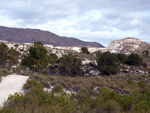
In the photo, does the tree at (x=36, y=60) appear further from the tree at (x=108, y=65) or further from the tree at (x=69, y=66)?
the tree at (x=108, y=65)

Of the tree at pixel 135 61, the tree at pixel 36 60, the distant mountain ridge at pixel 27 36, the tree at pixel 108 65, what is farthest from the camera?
the distant mountain ridge at pixel 27 36

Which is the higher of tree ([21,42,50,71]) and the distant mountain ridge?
the distant mountain ridge

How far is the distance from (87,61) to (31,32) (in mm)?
164020

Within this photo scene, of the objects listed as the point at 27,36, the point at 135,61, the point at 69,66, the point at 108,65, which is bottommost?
the point at 69,66

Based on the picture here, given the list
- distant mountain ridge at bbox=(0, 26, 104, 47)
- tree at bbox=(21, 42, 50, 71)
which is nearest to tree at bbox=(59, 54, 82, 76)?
tree at bbox=(21, 42, 50, 71)

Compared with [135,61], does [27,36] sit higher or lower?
A: higher

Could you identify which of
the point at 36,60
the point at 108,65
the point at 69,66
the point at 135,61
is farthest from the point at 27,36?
the point at 36,60

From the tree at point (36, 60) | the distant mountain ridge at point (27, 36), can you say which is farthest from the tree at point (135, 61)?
the distant mountain ridge at point (27, 36)

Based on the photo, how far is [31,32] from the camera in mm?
182875

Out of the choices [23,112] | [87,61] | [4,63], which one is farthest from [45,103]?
[87,61]

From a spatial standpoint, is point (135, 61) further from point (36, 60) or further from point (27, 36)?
point (27, 36)

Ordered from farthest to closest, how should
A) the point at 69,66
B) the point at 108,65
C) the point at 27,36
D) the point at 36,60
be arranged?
the point at 27,36 < the point at 108,65 < the point at 69,66 < the point at 36,60

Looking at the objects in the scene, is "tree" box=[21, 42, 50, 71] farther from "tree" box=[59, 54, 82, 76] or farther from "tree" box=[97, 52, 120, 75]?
"tree" box=[97, 52, 120, 75]

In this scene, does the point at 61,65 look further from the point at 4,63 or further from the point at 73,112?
the point at 73,112
